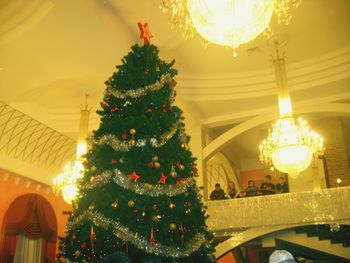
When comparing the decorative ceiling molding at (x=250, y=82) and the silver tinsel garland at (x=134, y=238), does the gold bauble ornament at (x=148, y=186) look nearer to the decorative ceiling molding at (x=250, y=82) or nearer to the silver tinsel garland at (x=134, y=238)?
the silver tinsel garland at (x=134, y=238)

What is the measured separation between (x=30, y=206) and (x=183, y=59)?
602cm

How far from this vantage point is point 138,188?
12.3ft

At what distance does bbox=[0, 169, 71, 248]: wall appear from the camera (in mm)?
10406

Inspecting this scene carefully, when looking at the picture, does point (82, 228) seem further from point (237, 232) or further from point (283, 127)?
point (237, 232)

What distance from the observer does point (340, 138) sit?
41.1ft

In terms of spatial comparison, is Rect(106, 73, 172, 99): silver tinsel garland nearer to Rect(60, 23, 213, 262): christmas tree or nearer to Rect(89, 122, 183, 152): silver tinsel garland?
Rect(60, 23, 213, 262): christmas tree

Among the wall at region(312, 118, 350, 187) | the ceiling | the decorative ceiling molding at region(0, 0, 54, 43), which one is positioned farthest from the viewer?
the wall at region(312, 118, 350, 187)

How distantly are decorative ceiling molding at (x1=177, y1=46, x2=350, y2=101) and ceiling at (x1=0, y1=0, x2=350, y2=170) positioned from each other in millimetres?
25

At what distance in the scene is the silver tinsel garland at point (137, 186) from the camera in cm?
376

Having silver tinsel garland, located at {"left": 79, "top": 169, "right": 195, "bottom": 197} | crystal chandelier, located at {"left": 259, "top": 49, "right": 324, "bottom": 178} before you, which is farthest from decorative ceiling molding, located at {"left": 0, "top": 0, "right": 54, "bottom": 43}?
crystal chandelier, located at {"left": 259, "top": 49, "right": 324, "bottom": 178}

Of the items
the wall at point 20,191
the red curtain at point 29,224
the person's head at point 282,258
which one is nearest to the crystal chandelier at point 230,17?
the person's head at point 282,258

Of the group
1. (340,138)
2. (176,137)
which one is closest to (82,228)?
(176,137)

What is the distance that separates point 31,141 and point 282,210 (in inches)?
278

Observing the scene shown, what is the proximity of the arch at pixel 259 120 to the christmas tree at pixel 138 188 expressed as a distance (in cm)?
739
